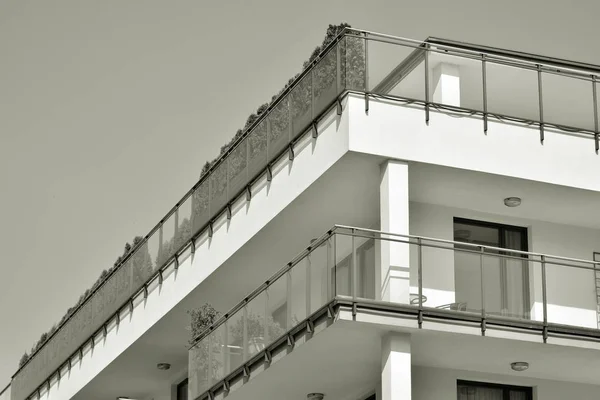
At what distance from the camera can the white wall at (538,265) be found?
29.2 meters

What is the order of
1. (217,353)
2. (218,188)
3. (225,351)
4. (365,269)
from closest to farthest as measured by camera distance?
(365,269) → (225,351) → (217,353) → (218,188)

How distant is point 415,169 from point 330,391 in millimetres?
4499

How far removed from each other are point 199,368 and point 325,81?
22.1ft

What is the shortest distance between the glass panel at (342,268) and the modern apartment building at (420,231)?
0.03 m

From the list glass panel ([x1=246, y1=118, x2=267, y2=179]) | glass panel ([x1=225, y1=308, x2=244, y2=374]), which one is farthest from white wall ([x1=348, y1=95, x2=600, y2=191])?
glass panel ([x1=225, y1=308, x2=244, y2=374])

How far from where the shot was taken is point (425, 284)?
2933 cm

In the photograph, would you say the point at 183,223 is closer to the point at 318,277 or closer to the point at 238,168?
the point at 238,168

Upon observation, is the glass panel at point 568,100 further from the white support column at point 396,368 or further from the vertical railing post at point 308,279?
the white support column at point 396,368

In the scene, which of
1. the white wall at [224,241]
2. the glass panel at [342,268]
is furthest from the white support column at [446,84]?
the glass panel at [342,268]

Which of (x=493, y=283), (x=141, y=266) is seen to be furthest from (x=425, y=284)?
(x=141, y=266)

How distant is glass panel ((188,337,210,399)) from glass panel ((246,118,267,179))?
3.34m

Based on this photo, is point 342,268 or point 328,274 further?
point 328,274

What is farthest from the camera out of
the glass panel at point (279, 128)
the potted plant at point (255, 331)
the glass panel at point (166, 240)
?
the glass panel at point (166, 240)

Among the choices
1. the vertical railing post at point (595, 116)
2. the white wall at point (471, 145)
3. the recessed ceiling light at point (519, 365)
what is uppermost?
the vertical railing post at point (595, 116)
